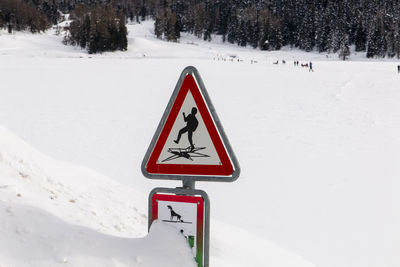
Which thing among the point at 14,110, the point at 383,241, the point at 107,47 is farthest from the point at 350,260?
the point at 107,47

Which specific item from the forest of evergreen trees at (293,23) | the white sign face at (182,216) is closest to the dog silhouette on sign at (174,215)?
the white sign face at (182,216)

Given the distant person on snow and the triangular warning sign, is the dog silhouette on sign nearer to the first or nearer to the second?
the triangular warning sign

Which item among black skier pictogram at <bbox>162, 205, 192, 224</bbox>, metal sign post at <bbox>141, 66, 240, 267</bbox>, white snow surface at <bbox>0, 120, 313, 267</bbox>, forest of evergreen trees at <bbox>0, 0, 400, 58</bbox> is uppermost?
forest of evergreen trees at <bbox>0, 0, 400, 58</bbox>

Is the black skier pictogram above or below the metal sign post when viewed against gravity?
below

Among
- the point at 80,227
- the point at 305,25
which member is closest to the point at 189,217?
the point at 80,227

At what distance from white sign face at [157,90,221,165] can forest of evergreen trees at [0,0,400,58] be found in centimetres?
8528

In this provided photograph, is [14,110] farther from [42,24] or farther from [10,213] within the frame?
[42,24]

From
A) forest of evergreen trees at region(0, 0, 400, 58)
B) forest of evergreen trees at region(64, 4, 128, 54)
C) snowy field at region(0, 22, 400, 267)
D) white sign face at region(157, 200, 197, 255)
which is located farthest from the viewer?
forest of evergreen trees at region(0, 0, 400, 58)

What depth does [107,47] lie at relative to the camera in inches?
3260

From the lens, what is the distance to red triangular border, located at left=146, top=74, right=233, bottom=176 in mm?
2223

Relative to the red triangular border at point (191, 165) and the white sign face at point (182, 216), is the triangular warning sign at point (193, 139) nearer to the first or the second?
the red triangular border at point (191, 165)

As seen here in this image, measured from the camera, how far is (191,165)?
Result: 227 cm

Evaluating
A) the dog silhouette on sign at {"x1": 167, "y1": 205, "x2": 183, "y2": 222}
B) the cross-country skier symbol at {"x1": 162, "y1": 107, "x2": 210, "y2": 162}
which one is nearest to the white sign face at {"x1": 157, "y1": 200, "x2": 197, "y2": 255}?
the dog silhouette on sign at {"x1": 167, "y1": 205, "x2": 183, "y2": 222}

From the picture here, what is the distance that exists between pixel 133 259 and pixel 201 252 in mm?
438
